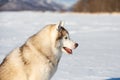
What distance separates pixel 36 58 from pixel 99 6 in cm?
4701

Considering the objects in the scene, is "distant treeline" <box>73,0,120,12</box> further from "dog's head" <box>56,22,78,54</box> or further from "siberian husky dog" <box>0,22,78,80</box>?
"siberian husky dog" <box>0,22,78,80</box>

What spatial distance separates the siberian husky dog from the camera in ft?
17.0

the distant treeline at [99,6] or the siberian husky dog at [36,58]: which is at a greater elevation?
the siberian husky dog at [36,58]

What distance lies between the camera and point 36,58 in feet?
17.1

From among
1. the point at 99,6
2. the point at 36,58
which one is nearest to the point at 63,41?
the point at 36,58

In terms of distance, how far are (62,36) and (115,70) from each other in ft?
11.1

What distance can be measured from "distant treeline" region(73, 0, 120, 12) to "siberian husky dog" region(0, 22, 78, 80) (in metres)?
42.4

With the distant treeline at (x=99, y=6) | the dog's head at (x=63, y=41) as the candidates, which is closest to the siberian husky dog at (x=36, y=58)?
the dog's head at (x=63, y=41)

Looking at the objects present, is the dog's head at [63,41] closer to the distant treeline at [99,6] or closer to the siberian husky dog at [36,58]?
the siberian husky dog at [36,58]

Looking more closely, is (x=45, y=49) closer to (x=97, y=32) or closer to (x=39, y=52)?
(x=39, y=52)

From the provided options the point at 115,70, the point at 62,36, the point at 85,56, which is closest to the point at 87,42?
the point at 85,56

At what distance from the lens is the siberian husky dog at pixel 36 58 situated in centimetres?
519

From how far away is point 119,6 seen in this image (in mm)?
47812

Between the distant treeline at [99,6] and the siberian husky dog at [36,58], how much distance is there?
4243cm
